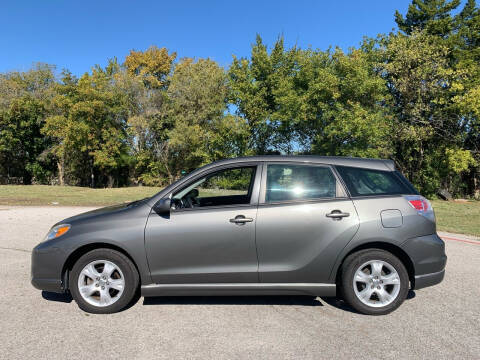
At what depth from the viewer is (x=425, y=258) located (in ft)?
12.9

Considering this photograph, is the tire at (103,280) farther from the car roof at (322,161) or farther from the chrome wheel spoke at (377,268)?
the chrome wheel spoke at (377,268)

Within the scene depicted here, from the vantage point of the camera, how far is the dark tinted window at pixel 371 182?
410 cm

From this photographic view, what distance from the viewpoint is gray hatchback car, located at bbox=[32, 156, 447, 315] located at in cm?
385

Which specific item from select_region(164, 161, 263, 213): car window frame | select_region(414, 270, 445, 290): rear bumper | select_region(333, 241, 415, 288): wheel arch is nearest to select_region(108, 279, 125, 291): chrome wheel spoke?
select_region(164, 161, 263, 213): car window frame

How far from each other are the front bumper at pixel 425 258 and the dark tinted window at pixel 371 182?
1.95 ft

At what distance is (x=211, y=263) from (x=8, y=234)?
24.4 feet

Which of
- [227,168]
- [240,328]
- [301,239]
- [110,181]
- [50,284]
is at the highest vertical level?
[110,181]

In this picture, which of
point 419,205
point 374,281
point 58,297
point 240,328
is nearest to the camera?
point 240,328

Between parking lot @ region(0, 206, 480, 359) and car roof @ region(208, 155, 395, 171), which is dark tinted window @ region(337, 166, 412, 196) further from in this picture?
parking lot @ region(0, 206, 480, 359)

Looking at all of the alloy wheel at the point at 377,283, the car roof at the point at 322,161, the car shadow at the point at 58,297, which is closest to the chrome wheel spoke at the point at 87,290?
the car shadow at the point at 58,297

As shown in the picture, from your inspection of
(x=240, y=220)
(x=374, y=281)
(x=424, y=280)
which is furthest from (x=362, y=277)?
(x=240, y=220)

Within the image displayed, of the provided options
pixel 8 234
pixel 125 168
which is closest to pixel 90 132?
pixel 125 168

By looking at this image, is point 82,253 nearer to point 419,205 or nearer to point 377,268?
point 377,268

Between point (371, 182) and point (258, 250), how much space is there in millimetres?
1572
